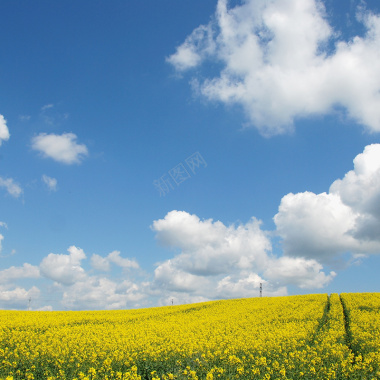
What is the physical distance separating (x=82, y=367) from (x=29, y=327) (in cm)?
1455

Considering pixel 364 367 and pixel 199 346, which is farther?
pixel 199 346

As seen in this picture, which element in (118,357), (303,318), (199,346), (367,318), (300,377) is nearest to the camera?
(300,377)

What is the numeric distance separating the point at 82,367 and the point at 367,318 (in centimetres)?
1943

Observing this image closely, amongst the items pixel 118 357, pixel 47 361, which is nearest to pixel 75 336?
pixel 47 361

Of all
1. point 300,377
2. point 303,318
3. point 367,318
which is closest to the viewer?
point 300,377

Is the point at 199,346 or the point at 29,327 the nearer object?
the point at 199,346

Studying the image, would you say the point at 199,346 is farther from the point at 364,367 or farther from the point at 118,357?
the point at 364,367

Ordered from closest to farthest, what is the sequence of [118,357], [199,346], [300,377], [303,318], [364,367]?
1. [300,377]
2. [364,367]
3. [118,357]
4. [199,346]
5. [303,318]

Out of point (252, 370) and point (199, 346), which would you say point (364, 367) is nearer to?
point (252, 370)

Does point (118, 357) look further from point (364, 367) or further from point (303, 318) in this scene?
point (303, 318)

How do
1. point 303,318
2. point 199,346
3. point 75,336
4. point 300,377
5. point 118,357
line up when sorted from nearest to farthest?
point 300,377 → point 118,357 → point 199,346 → point 75,336 → point 303,318

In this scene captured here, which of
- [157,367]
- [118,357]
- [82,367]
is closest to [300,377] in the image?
[157,367]

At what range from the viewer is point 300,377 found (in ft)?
32.9

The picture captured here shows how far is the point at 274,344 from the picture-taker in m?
14.1
